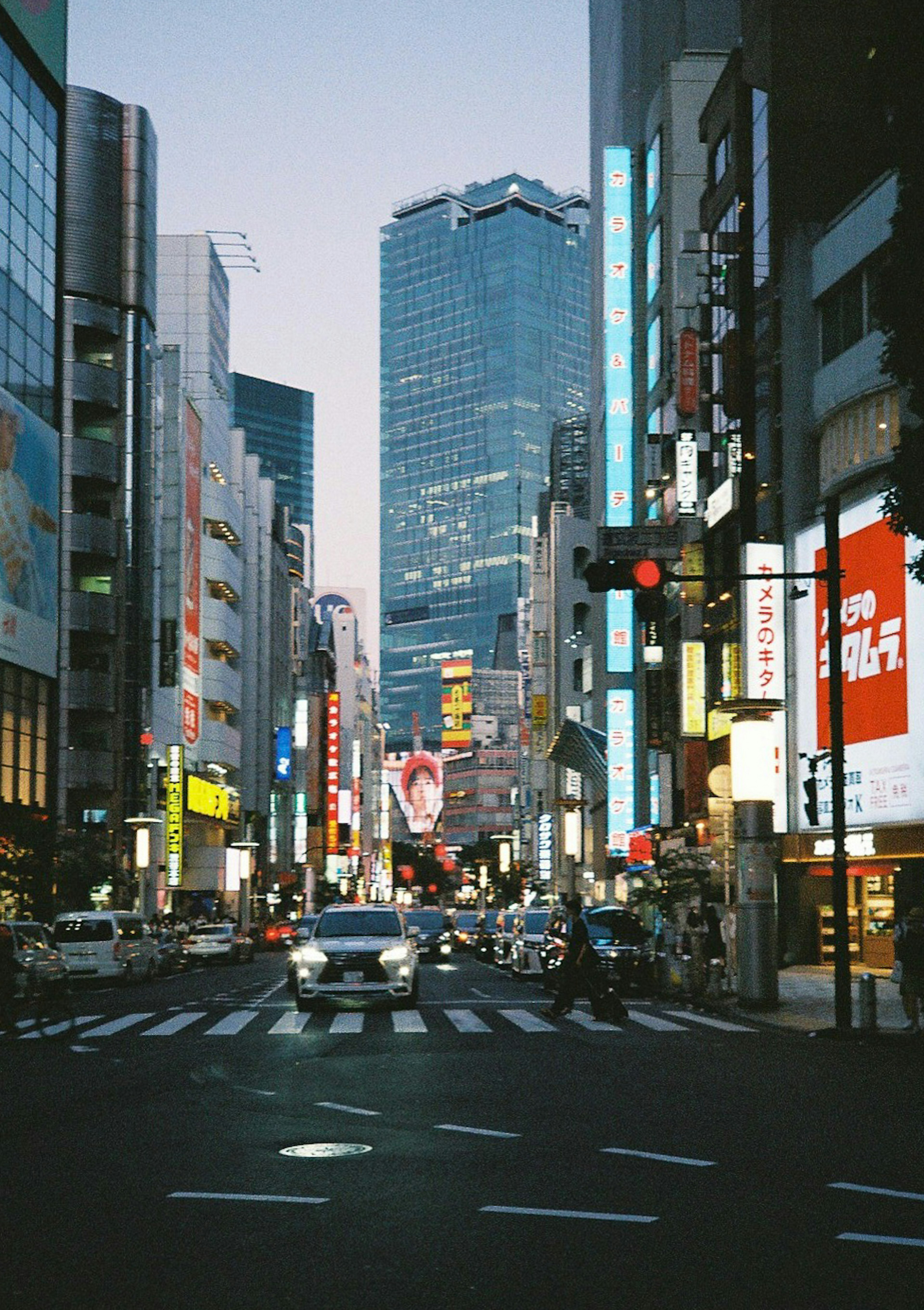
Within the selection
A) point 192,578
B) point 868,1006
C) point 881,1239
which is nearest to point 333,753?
point 192,578

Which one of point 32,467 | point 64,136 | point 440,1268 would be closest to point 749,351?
point 32,467

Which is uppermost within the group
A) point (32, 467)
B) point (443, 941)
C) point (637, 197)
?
point (637, 197)

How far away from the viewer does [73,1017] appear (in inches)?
940

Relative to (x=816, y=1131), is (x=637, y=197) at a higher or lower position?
higher

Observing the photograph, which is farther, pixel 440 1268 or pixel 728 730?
pixel 728 730

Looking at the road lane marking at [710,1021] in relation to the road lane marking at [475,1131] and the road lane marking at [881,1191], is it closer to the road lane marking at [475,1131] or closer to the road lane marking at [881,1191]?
the road lane marking at [475,1131]

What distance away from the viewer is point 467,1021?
2591 centimetres

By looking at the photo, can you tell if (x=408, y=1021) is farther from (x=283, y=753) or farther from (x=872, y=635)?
(x=283, y=753)

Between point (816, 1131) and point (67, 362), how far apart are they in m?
67.6

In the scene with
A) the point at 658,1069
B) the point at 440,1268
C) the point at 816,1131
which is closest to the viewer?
the point at 440,1268

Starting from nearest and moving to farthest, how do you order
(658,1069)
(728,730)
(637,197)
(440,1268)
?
1. (440,1268)
2. (658,1069)
3. (728,730)
4. (637,197)

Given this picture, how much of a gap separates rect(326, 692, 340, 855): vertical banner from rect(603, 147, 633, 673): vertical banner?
109070 millimetres

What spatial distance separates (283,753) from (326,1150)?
121 m

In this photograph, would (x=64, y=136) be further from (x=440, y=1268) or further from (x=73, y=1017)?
(x=440, y=1268)
